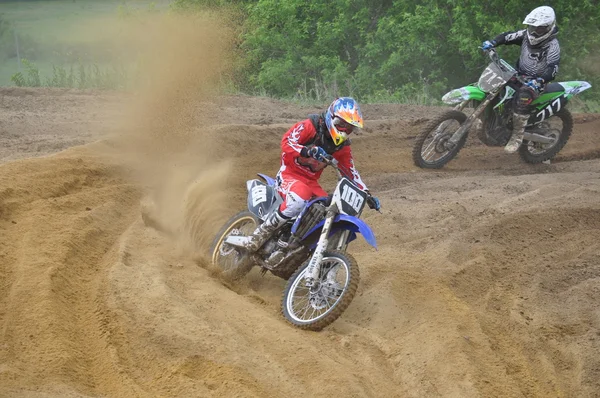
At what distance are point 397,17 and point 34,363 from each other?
20573 mm

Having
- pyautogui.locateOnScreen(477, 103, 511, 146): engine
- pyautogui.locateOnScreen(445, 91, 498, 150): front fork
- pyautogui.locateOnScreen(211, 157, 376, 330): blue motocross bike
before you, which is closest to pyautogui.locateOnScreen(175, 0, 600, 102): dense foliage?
pyautogui.locateOnScreen(477, 103, 511, 146): engine

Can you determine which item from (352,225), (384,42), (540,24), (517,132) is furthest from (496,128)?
(384,42)

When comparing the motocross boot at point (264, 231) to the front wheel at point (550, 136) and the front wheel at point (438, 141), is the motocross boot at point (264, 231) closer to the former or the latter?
the front wheel at point (438, 141)

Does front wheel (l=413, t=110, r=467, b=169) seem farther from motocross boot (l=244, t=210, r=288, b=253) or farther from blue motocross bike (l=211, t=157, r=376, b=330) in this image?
motocross boot (l=244, t=210, r=288, b=253)

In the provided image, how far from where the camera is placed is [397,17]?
23.9 metres

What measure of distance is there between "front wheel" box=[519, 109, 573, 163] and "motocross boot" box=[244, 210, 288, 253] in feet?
21.2

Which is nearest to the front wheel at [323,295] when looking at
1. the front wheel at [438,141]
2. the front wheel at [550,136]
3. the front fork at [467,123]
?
the front wheel at [438,141]

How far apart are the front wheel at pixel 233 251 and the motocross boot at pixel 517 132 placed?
215 inches

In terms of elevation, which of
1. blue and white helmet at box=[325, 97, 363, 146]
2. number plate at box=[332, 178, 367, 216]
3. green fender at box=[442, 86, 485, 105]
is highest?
blue and white helmet at box=[325, 97, 363, 146]

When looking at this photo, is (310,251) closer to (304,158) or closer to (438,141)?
(304,158)

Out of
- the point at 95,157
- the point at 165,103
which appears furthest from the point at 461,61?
the point at 95,157

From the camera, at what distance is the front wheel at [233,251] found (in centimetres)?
767

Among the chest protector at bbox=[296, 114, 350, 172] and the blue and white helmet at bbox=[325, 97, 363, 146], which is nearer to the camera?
the blue and white helmet at bbox=[325, 97, 363, 146]

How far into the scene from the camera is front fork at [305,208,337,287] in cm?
646
